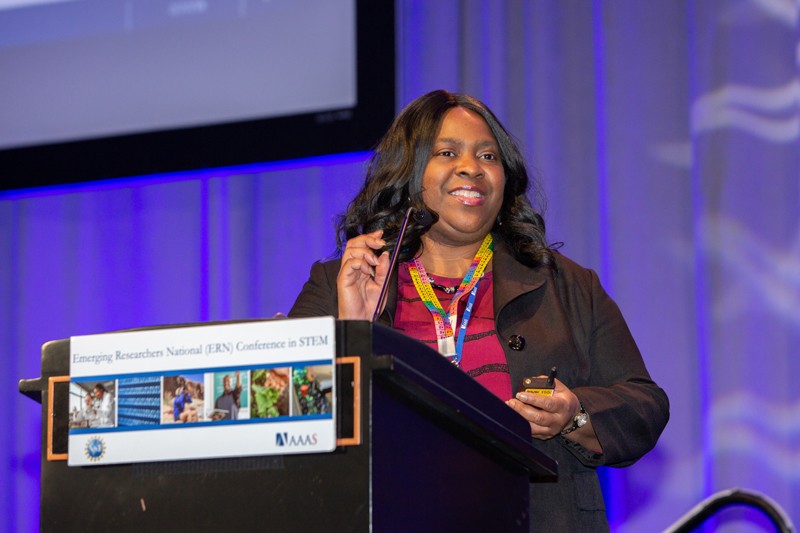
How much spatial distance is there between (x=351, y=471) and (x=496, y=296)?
1176 millimetres

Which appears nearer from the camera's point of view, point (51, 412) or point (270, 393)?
point (270, 393)

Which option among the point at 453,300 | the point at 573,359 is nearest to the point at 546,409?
the point at 573,359

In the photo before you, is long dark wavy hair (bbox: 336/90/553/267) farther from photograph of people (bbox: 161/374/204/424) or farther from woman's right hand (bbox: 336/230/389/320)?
photograph of people (bbox: 161/374/204/424)

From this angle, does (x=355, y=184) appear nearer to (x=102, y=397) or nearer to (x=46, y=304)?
(x=46, y=304)

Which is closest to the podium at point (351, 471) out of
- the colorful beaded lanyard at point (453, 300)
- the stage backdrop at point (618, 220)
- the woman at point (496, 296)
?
the woman at point (496, 296)

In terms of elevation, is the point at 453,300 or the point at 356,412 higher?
the point at 453,300

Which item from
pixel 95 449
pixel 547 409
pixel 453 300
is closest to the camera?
pixel 95 449

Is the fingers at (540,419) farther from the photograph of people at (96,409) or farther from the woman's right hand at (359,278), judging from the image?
the photograph of people at (96,409)

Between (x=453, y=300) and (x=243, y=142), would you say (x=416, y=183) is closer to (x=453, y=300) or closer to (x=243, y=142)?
(x=453, y=300)

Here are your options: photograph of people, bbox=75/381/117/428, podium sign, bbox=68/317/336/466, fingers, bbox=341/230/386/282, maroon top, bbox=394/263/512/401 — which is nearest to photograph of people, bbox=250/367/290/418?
podium sign, bbox=68/317/336/466

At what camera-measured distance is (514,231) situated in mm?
2576

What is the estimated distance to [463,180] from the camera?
2.54 m

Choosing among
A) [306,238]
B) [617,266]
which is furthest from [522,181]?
[306,238]

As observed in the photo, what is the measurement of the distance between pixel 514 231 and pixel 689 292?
1.30 m
